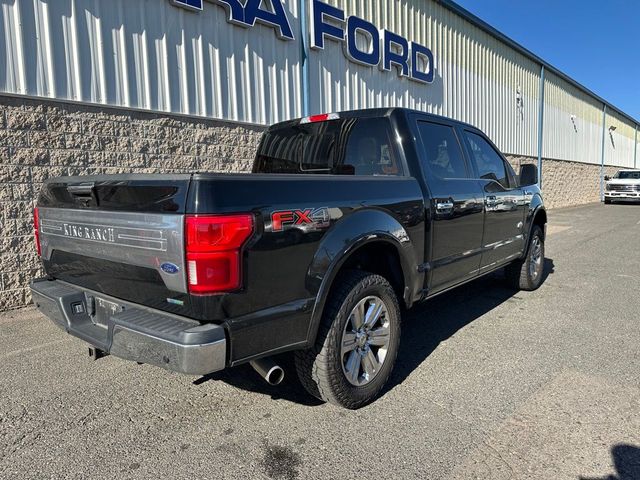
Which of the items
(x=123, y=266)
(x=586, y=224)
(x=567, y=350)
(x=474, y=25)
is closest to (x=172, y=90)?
(x=123, y=266)

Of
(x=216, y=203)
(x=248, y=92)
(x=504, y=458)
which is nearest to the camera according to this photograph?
(x=216, y=203)

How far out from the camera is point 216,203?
7.13ft

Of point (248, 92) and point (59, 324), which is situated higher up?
point (248, 92)

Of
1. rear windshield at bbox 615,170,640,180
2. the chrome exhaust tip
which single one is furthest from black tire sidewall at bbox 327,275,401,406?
rear windshield at bbox 615,170,640,180

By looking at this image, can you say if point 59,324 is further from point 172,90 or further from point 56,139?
point 172,90

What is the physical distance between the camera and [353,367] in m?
2.99

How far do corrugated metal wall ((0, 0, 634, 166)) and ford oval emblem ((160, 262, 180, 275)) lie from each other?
410cm

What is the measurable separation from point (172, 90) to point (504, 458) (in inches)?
235

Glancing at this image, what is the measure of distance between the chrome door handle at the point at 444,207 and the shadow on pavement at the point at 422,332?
1192 millimetres

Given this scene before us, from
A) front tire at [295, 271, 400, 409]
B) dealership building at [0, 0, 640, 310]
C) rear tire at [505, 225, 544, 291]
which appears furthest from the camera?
rear tire at [505, 225, 544, 291]

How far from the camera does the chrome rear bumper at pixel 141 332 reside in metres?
2.19

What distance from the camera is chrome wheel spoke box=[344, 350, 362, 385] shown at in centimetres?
296

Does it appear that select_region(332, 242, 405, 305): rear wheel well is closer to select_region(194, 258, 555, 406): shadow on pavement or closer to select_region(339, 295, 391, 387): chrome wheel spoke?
select_region(339, 295, 391, 387): chrome wheel spoke

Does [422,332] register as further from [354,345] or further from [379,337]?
[354,345]
